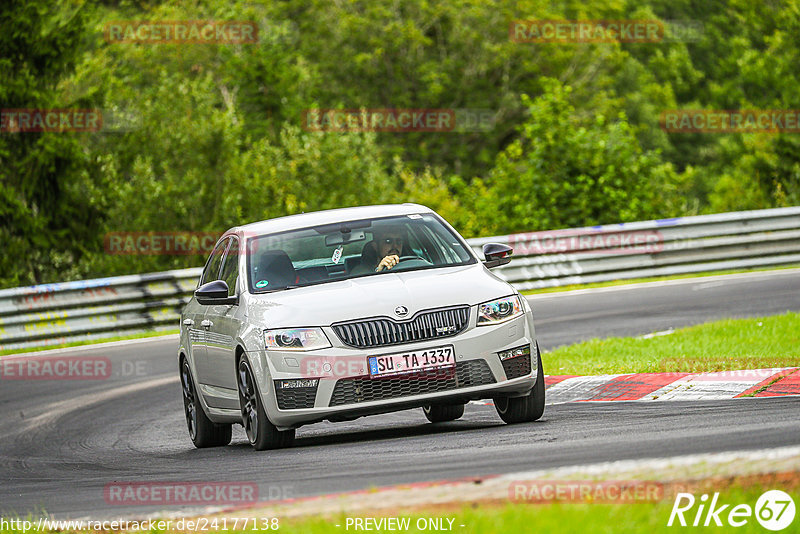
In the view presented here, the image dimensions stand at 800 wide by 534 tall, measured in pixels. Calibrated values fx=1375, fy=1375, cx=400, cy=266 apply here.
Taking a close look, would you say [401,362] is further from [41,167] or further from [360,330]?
[41,167]

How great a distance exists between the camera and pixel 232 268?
10.5m

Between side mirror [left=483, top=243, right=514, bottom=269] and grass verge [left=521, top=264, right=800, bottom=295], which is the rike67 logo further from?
grass verge [left=521, top=264, right=800, bottom=295]

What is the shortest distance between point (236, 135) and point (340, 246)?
2110 cm

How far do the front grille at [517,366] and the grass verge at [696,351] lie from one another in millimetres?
2495

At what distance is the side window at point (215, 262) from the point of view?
1110 cm

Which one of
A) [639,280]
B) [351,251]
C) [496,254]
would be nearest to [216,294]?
[351,251]

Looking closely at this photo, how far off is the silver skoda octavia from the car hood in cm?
1

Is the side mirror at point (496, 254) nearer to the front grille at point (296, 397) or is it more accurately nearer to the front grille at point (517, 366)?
the front grille at point (517, 366)

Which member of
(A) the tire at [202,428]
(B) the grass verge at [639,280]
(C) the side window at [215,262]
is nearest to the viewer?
(A) the tire at [202,428]

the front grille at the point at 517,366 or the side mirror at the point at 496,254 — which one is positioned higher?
the side mirror at the point at 496,254

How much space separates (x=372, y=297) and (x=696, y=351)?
190 inches

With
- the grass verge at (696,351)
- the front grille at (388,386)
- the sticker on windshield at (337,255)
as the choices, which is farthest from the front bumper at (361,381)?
the grass verge at (696,351)

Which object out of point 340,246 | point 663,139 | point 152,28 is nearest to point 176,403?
point 340,246

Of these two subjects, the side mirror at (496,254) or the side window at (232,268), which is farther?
the side window at (232,268)
